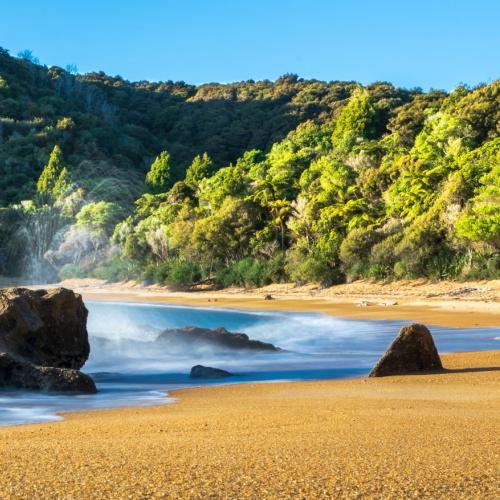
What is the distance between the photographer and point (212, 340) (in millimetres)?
16656

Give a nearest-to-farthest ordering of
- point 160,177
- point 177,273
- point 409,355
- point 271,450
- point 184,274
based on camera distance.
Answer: point 271,450, point 409,355, point 177,273, point 184,274, point 160,177

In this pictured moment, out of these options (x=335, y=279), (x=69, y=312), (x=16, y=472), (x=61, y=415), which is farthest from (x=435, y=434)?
(x=335, y=279)

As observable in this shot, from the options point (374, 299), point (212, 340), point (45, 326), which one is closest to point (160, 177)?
point (374, 299)

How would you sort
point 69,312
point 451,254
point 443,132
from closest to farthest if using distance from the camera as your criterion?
point 69,312 → point 451,254 → point 443,132

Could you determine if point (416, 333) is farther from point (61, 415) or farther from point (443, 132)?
point (443, 132)

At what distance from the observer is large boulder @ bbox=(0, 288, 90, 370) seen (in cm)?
1186

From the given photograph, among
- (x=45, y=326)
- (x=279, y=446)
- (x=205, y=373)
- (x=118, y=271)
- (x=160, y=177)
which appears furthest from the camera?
(x=160, y=177)

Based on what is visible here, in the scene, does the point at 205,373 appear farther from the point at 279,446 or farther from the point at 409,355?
the point at 279,446

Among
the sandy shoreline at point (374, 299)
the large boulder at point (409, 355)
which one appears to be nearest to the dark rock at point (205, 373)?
the large boulder at point (409, 355)

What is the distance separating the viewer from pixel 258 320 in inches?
1142

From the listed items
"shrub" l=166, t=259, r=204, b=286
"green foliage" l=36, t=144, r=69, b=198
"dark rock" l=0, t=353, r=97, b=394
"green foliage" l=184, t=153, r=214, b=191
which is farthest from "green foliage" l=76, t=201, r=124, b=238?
"dark rock" l=0, t=353, r=97, b=394

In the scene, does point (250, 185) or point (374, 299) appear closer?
point (374, 299)

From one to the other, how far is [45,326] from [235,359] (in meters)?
4.04

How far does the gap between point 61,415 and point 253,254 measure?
44.1m
